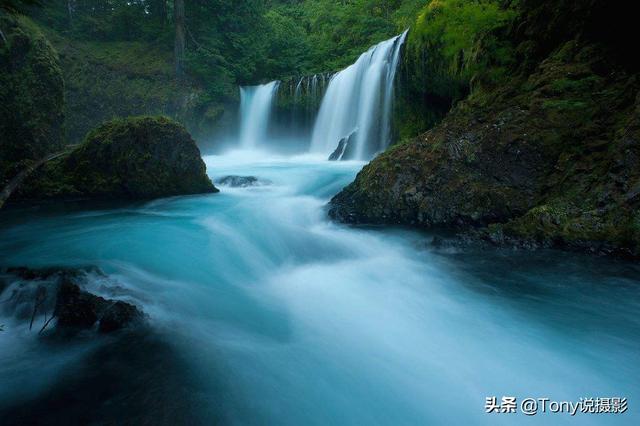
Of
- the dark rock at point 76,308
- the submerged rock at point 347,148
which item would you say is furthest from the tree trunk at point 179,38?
the dark rock at point 76,308

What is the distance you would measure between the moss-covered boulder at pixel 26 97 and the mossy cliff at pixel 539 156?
759cm

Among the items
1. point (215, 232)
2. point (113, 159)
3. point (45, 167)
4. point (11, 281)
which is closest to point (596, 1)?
point (215, 232)

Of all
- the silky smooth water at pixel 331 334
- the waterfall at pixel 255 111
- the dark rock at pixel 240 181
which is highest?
the waterfall at pixel 255 111

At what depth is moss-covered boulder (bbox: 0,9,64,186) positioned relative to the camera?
8625 mm

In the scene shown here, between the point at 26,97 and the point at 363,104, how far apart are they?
959 cm

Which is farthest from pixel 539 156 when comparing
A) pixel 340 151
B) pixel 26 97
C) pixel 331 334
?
pixel 26 97

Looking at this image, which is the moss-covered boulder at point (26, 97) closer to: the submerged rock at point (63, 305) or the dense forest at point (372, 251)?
the dense forest at point (372, 251)

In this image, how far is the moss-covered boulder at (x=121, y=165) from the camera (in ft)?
28.8

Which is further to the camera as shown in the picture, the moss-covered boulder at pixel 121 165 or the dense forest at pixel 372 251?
the moss-covered boulder at pixel 121 165

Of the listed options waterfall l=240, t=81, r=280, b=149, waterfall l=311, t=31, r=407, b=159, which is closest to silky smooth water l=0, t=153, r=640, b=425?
waterfall l=311, t=31, r=407, b=159

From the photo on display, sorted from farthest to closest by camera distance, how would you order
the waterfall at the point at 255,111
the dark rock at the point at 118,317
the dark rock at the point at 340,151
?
the waterfall at the point at 255,111 → the dark rock at the point at 340,151 → the dark rock at the point at 118,317

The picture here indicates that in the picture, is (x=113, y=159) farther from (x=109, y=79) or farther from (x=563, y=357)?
(x=109, y=79)

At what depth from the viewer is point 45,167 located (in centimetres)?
889

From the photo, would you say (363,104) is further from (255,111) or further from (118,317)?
(118,317)
